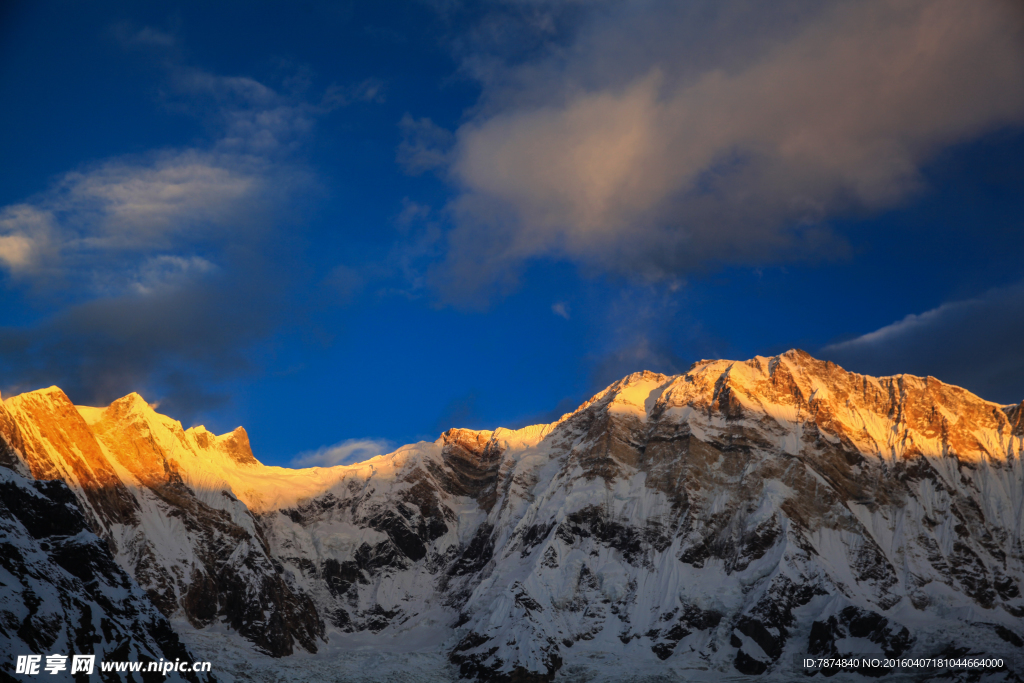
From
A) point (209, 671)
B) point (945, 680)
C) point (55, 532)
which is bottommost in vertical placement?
point (945, 680)

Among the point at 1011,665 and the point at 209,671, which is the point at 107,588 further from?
the point at 1011,665

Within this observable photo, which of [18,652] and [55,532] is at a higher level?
[55,532]

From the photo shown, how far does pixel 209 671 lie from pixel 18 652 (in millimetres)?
51231

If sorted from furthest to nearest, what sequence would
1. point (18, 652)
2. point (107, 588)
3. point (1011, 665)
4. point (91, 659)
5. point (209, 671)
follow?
point (1011, 665), point (209, 671), point (107, 588), point (91, 659), point (18, 652)

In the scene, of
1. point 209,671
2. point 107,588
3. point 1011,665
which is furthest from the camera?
point 1011,665

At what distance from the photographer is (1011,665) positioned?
199 m

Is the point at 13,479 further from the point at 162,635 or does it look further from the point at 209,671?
the point at 209,671

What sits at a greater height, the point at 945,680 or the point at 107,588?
the point at 107,588

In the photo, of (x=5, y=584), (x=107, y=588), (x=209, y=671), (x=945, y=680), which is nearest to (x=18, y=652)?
(x=5, y=584)

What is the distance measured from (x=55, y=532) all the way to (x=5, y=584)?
20914 millimetres

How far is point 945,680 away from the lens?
19988 cm

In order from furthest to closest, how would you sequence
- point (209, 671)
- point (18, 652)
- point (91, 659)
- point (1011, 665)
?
point (1011, 665) < point (209, 671) < point (91, 659) < point (18, 652)

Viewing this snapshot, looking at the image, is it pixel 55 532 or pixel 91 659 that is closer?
pixel 91 659

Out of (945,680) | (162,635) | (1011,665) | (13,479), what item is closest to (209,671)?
(162,635)
